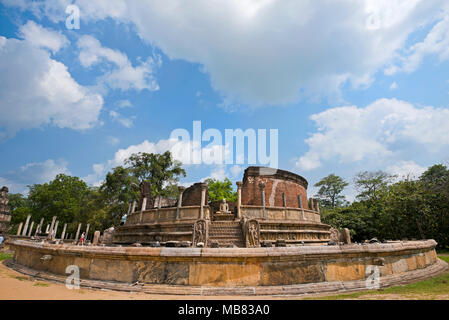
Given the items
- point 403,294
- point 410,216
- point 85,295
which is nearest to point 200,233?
point 85,295

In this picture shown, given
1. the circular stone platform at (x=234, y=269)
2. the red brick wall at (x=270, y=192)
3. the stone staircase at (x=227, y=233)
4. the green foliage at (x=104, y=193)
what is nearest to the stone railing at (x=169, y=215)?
the stone staircase at (x=227, y=233)

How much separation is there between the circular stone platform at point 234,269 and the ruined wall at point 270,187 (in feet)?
53.0

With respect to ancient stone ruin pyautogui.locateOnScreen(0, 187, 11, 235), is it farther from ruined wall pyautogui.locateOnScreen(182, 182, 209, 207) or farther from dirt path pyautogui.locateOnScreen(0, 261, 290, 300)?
dirt path pyautogui.locateOnScreen(0, 261, 290, 300)

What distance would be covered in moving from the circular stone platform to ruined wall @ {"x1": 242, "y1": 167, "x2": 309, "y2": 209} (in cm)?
1614

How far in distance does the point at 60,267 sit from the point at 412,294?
24.3 ft

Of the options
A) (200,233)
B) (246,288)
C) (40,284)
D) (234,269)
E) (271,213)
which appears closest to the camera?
(246,288)

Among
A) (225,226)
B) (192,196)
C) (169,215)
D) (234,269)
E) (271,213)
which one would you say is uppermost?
(192,196)

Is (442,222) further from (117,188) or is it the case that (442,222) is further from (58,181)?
(58,181)

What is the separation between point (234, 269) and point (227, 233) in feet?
23.8

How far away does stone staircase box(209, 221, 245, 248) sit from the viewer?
1060 centimetres

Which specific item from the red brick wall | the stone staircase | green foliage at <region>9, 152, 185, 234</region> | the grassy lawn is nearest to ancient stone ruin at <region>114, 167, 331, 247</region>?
the stone staircase

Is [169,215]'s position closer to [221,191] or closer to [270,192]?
[270,192]

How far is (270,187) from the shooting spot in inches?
868
